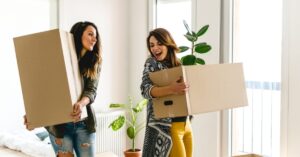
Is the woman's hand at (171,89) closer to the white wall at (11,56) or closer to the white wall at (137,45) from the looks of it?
the white wall at (11,56)

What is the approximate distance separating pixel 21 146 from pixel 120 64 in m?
1.77

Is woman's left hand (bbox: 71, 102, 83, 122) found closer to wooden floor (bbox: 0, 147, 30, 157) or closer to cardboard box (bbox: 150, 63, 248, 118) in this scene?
cardboard box (bbox: 150, 63, 248, 118)

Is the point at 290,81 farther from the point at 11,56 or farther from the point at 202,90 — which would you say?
the point at 11,56

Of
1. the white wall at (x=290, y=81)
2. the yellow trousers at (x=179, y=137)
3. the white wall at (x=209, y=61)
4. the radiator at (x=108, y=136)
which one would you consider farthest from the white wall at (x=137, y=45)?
the yellow trousers at (x=179, y=137)

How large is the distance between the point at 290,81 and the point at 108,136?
6.46 feet

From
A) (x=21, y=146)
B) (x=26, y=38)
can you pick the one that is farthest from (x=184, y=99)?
(x=21, y=146)

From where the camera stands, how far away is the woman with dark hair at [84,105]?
1.86 meters

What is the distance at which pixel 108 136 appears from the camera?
388 cm

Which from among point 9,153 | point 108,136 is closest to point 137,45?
point 108,136

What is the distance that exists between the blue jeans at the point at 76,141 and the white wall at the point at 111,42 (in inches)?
80.5

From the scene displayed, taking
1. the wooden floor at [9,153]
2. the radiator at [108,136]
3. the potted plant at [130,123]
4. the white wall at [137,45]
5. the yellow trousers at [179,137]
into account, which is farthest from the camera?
the white wall at [137,45]

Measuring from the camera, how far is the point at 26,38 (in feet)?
5.91

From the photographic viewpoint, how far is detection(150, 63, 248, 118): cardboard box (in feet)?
6.48

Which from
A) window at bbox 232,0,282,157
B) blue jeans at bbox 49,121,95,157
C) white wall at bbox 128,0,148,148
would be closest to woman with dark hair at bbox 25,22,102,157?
blue jeans at bbox 49,121,95,157
